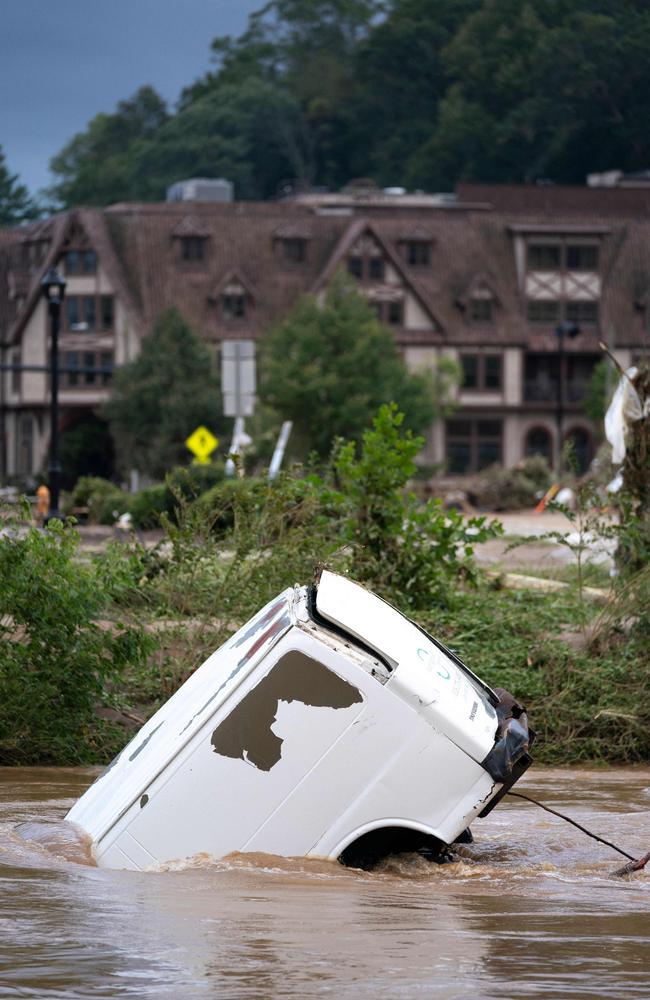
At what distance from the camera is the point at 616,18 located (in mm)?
128500

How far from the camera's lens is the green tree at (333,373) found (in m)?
61.6

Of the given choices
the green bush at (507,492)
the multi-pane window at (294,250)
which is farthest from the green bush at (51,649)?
the multi-pane window at (294,250)

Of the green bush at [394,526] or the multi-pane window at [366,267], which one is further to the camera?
the multi-pane window at [366,267]

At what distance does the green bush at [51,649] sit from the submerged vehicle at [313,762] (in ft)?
17.3

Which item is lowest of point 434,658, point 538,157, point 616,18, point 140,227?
point 434,658

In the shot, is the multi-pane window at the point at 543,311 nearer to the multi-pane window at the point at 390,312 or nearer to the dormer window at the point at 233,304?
the multi-pane window at the point at 390,312

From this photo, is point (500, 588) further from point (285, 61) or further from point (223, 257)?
point (285, 61)

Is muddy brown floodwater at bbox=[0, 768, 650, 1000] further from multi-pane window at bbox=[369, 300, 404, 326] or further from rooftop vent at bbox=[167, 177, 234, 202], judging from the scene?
rooftop vent at bbox=[167, 177, 234, 202]

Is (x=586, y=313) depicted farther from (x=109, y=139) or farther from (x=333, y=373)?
(x=109, y=139)

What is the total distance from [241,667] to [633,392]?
906cm

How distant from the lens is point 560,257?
272 feet

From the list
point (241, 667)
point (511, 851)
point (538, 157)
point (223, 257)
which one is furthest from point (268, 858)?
point (538, 157)

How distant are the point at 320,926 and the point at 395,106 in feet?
449

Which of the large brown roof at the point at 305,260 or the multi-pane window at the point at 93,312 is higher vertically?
the large brown roof at the point at 305,260
